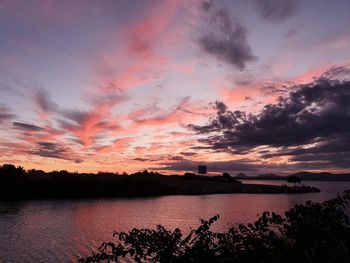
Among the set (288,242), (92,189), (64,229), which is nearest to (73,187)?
(92,189)

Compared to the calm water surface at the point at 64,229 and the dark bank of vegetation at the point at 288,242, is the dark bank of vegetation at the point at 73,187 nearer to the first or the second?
the calm water surface at the point at 64,229

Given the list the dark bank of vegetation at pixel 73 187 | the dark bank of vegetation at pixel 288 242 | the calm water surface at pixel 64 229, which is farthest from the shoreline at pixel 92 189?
the dark bank of vegetation at pixel 288 242

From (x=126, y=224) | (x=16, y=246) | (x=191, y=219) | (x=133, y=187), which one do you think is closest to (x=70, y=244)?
(x=16, y=246)

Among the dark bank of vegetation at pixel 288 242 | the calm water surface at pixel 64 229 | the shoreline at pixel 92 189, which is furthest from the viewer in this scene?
the shoreline at pixel 92 189

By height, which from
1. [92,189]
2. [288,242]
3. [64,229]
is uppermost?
[92,189]

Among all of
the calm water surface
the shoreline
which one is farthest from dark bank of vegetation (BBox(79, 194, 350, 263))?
the shoreline

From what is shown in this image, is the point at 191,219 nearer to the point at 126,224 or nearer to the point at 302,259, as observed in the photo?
the point at 126,224

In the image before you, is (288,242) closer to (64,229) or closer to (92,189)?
(64,229)

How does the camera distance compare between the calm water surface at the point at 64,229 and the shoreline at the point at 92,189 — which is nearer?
the calm water surface at the point at 64,229

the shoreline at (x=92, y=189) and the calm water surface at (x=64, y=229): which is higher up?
the shoreline at (x=92, y=189)

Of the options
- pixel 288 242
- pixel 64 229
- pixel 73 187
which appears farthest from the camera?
pixel 73 187

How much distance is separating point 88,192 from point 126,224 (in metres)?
51.9

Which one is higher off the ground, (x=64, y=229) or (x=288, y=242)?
(x=288, y=242)

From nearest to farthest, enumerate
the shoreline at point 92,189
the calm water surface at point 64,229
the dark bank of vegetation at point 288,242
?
1. the dark bank of vegetation at point 288,242
2. the calm water surface at point 64,229
3. the shoreline at point 92,189
